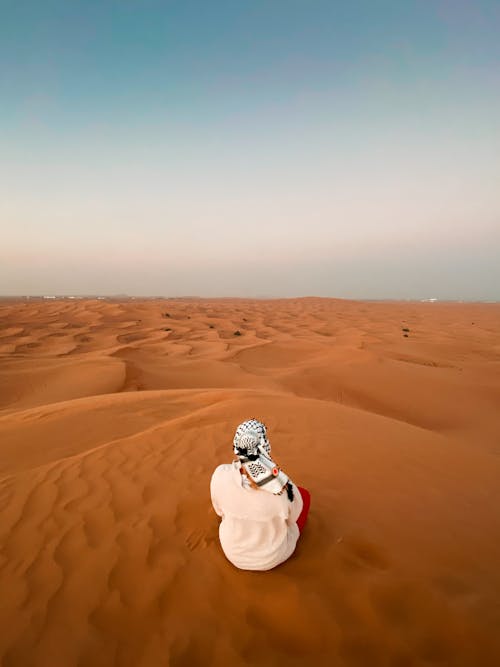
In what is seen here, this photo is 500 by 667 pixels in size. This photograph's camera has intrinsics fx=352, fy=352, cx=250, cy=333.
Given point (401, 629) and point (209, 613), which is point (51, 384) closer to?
point (209, 613)

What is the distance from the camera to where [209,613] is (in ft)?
7.48

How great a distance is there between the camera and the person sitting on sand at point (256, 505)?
226 centimetres

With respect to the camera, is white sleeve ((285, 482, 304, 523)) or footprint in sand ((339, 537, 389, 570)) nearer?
white sleeve ((285, 482, 304, 523))

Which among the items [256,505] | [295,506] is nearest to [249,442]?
[256,505]

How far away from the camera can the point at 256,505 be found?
7.61 feet

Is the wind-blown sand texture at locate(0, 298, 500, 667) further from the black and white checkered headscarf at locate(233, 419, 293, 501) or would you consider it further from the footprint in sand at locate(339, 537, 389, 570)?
the black and white checkered headscarf at locate(233, 419, 293, 501)

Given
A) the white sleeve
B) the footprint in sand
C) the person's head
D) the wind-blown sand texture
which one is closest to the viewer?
the wind-blown sand texture

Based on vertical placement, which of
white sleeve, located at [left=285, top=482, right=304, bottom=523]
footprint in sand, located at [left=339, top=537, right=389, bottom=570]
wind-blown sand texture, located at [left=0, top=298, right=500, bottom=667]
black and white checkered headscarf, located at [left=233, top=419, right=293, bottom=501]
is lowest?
wind-blown sand texture, located at [left=0, top=298, right=500, bottom=667]

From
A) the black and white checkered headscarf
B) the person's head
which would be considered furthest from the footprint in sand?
the person's head

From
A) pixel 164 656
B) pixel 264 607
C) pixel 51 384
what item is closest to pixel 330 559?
pixel 264 607

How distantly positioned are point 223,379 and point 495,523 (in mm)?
9370

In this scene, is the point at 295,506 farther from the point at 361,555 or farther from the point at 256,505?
the point at 361,555

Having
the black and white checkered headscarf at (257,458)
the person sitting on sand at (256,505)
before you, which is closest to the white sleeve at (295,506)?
the person sitting on sand at (256,505)

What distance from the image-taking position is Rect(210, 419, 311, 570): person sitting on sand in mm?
2256
